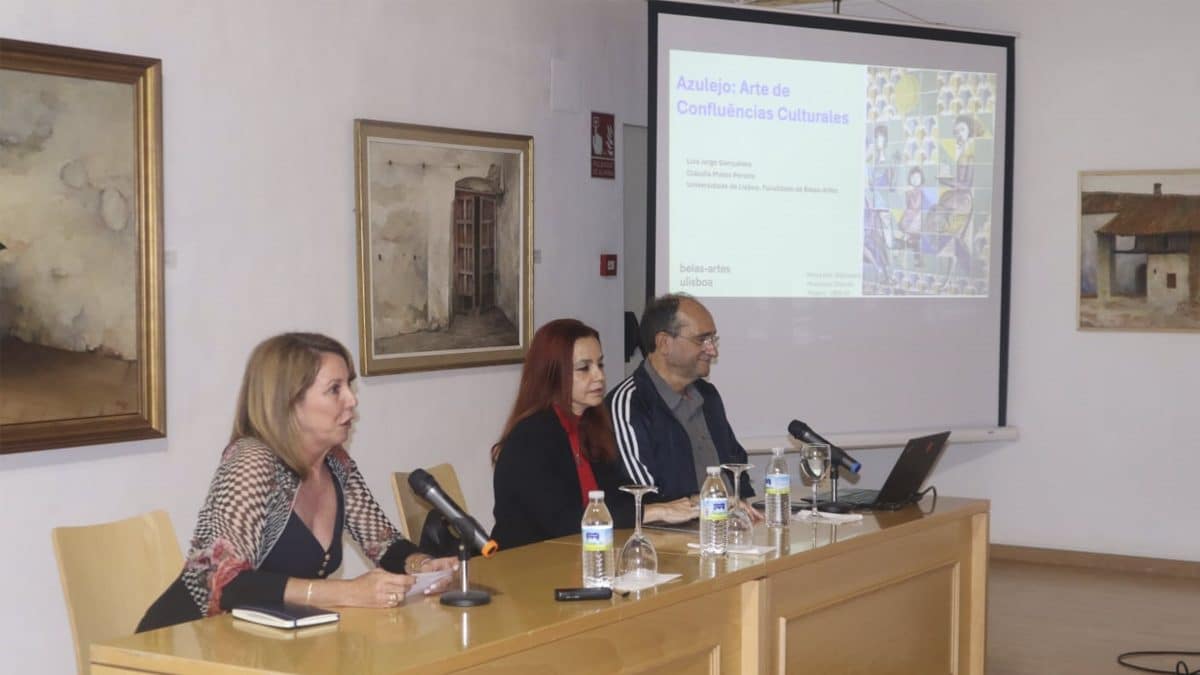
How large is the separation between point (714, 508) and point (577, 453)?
0.71 m

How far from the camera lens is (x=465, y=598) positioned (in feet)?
9.57

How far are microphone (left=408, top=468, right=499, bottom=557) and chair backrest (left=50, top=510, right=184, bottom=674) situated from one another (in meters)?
0.94

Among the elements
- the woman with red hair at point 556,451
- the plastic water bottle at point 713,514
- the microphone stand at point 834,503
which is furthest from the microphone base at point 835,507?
the plastic water bottle at point 713,514

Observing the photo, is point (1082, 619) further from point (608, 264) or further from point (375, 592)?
point (375, 592)

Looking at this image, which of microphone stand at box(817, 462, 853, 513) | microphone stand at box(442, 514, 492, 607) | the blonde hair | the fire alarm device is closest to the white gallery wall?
the fire alarm device

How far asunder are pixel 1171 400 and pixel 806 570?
420cm

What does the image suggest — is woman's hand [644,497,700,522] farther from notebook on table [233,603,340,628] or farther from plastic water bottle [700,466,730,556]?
notebook on table [233,603,340,628]

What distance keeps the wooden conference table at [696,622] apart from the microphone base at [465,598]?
35mm

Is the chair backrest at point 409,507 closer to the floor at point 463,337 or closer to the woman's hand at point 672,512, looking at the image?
the woman's hand at point 672,512

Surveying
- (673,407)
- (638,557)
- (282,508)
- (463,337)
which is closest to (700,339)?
(673,407)

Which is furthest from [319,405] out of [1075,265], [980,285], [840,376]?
[1075,265]

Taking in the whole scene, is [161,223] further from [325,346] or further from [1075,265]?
[1075,265]

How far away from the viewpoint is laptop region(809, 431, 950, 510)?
4402 mm

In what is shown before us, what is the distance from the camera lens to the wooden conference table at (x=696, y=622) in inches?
101
